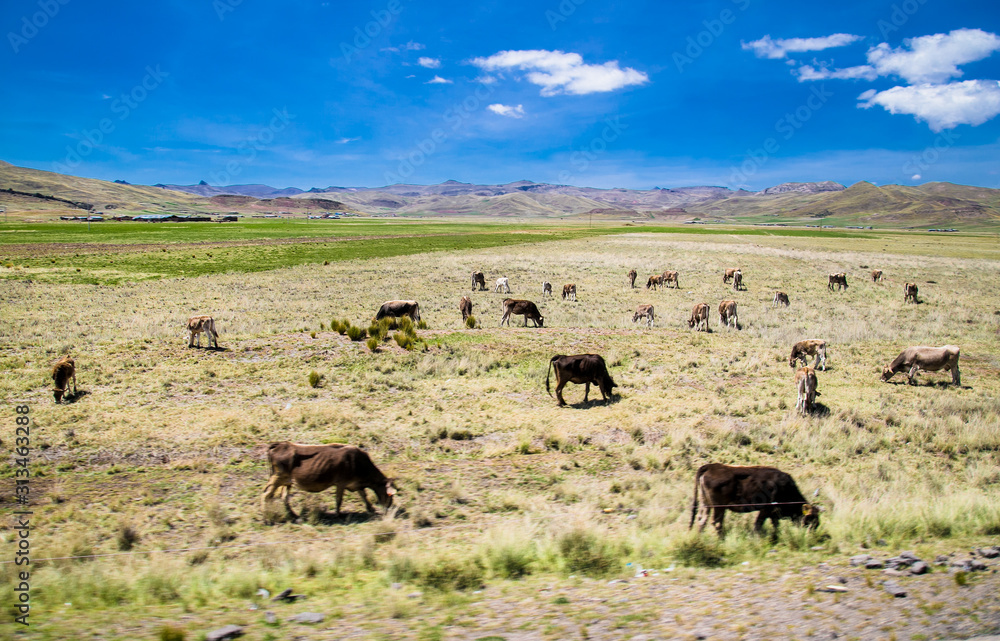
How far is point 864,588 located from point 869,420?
8731 millimetres

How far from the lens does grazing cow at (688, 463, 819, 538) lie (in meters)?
7.33

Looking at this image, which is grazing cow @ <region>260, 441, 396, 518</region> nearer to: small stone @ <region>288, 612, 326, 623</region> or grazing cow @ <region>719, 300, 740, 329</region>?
small stone @ <region>288, 612, 326, 623</region>

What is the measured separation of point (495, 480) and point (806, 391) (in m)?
8.39

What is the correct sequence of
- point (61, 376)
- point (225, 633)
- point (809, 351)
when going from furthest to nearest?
point (809, 351) → point (61, 376) → point (225, 633)

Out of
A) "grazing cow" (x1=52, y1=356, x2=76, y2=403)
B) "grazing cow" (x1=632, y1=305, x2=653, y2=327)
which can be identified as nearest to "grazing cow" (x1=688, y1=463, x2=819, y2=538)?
"grazing cow" (x1=52, y1=356, x2=76, y2=403)

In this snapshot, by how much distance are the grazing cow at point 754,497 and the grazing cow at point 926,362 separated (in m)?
11.4

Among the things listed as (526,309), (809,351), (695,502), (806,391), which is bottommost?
(695,502)

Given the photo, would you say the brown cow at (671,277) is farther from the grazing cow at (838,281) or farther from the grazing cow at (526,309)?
the grazing cow at (526,309)

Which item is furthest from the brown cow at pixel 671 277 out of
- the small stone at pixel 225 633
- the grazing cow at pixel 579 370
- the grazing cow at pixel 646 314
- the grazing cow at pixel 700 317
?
the small stone at pixel 225 633

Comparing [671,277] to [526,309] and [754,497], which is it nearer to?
[526,309]

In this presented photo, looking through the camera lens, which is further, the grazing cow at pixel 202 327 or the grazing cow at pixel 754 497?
the grazing cow at pixel 202 327

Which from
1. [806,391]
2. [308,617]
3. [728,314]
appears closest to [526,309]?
[728,314]

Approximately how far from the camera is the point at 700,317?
952 inches

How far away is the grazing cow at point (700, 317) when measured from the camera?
23.8 metres
